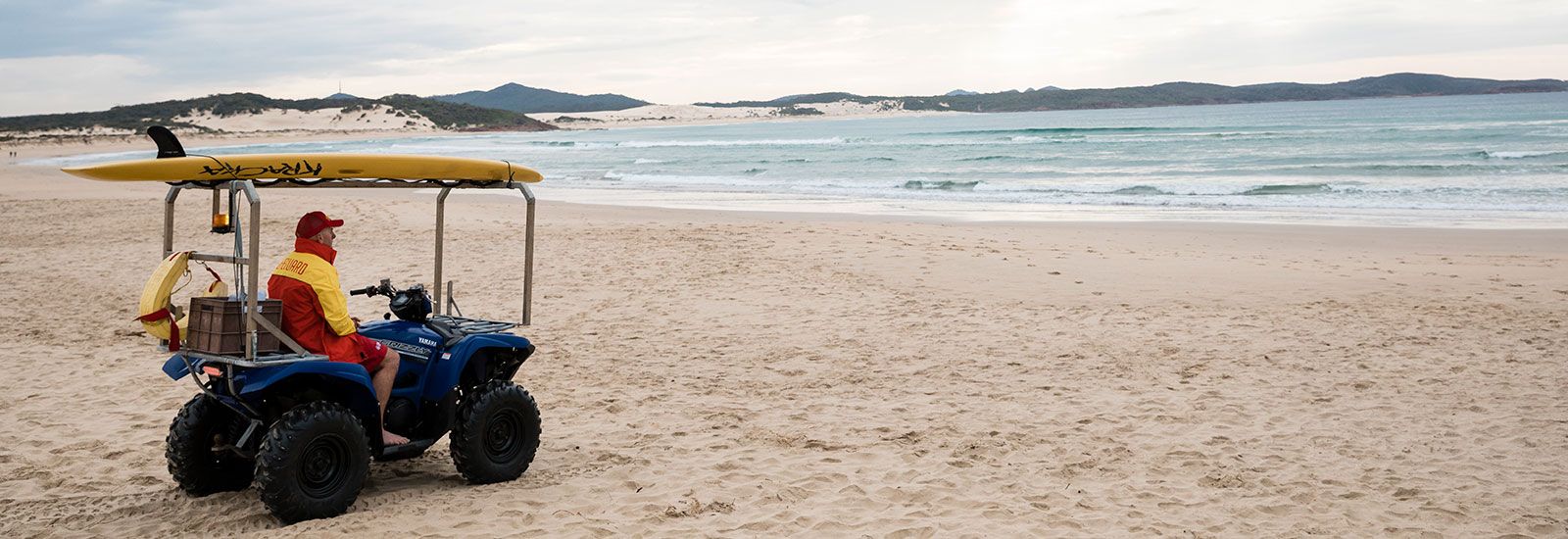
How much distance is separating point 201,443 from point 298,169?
1.49m

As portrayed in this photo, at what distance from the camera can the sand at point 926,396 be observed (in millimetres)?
5586

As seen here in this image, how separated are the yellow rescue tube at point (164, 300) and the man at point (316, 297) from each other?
33 cm

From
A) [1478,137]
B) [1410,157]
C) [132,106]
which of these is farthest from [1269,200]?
[132,106]

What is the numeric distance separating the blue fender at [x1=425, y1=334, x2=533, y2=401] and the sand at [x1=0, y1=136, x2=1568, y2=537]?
1.68ft

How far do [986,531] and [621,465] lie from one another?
2082 mm

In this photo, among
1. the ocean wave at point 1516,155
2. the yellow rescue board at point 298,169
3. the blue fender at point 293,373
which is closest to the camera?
the yellow rescue board at point 298,169

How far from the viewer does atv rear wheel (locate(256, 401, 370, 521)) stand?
5055 millimetres

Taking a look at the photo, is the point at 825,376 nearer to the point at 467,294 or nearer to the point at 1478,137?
the point at 467,294

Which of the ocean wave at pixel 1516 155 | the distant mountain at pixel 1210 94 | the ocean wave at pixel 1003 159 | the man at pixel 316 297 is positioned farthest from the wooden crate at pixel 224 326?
the distant mountain at pixel 1210 94

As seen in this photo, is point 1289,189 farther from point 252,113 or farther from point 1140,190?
point 252,113

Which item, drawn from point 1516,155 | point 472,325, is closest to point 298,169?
point 472,325

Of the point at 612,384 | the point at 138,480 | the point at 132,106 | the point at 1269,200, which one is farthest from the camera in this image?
the point at 132,106

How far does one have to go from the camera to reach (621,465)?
21.0ft

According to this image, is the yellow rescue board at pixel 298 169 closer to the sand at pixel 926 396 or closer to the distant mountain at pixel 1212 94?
the sand at pixel 926 396
